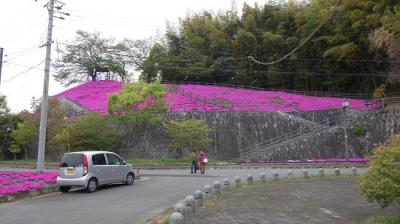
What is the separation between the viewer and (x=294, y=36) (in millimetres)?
50906

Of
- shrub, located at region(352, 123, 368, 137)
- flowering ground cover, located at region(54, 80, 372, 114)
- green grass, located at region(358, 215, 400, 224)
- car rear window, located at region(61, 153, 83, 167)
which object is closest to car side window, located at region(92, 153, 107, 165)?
car rear window, located at region(61, 153, 83, 167)

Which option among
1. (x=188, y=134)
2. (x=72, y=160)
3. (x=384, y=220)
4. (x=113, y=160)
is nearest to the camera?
(x=384, y=220)

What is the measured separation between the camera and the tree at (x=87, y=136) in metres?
35.3

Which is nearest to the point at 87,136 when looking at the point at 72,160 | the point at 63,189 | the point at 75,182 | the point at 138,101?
the point at 138,101

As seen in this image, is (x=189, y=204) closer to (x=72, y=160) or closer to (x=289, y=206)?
(x=289, y=206)

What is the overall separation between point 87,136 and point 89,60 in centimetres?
2853

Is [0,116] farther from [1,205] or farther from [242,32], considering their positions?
[1,205]

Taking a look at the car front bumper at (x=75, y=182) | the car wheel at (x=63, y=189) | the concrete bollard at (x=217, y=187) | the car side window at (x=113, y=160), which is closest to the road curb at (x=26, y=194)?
the car wheel at (x=63, y=189)

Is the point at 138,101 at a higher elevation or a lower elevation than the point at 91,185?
higher

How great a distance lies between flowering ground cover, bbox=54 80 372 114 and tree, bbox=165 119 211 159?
6183mm

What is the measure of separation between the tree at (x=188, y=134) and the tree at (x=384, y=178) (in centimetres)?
2405

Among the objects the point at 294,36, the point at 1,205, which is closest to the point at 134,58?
the point at 294,36

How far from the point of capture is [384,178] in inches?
359

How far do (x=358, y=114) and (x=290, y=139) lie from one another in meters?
6.27
